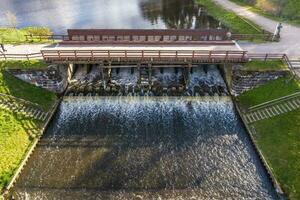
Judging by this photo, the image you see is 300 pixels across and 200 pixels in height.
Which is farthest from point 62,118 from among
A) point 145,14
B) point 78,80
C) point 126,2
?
point 126,2

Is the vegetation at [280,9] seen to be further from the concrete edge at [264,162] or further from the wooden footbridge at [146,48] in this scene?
the concrete edge at [264,162]

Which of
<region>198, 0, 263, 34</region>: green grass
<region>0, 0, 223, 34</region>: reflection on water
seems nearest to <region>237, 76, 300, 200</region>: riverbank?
<region>198, 0, 263, 34</region>: green grass

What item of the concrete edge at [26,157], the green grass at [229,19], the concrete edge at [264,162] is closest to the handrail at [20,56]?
the concrete edge at [26,157]

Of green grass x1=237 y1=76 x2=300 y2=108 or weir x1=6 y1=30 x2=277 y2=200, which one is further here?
green grass x1=237 y1=76 x2=300 y2=108

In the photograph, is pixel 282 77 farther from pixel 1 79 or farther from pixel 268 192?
pixel 1 79

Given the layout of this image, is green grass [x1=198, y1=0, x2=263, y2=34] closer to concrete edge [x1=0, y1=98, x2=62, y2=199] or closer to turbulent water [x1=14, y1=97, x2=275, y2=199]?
turbulent water [x1=14, y1=97, x2=275, y2=199]
